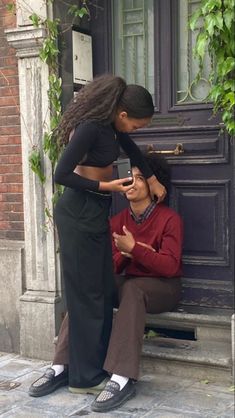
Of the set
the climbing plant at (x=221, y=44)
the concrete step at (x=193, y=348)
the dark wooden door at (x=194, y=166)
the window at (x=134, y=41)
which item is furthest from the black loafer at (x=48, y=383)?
the window at (x=134, y=41)

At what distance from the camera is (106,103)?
4.08 metres

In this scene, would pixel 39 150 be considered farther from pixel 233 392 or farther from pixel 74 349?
pixel 233 392

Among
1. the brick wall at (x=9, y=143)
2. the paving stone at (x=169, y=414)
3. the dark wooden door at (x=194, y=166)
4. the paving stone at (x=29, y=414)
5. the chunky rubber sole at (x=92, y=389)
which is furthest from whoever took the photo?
the brick wall at (x=9, y=143)

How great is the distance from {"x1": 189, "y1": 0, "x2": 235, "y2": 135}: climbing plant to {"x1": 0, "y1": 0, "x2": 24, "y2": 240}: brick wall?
183cm

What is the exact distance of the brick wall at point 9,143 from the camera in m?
5.27

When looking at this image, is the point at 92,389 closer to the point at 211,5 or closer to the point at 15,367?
the point at 15,367

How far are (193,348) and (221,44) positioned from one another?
6.64 feet

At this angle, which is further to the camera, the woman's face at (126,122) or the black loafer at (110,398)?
the woman's face at (126,122)

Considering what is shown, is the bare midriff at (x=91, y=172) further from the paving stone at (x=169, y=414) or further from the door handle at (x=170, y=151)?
the paving stone at (x=169, y=414)

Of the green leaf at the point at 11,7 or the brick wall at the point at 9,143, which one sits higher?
the green leaf at the point at 11,7

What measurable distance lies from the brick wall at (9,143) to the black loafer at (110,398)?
5.46ft

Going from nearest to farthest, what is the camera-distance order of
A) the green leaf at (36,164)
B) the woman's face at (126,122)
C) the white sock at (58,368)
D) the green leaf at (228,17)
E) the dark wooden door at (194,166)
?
the green leaf at (228,17), the woman's face at (126,122), the white sock at (58,368), the dark wooden door at (194,166), the green leaf at (36,164)

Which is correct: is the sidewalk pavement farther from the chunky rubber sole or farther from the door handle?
the door handle

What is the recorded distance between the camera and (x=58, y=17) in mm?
4988
